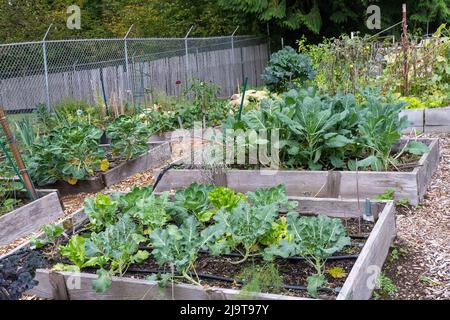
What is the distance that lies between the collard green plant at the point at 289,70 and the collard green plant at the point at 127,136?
4638 mm

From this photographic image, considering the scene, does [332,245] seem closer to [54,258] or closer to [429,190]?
[54,258]

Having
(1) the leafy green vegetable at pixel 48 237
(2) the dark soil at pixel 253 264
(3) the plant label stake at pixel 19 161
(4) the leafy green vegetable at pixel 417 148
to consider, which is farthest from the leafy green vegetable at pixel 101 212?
(4) the leafy green vegetable at pixel 417 148

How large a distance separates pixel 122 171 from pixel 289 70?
5.13 meters

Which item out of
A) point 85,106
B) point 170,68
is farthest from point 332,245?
point 170,68

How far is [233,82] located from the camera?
15.5m

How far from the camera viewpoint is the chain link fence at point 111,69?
1084 centimetres

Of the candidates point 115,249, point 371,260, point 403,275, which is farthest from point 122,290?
point 403,275

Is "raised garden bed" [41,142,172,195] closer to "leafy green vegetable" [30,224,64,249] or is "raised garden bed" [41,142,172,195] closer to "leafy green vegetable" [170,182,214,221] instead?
"leafy green vegetable" [30,224,64,249]

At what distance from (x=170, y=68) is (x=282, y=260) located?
32.7ft

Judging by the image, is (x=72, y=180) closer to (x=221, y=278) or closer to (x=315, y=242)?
(x=221, y=278)

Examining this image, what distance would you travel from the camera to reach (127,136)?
6148mm

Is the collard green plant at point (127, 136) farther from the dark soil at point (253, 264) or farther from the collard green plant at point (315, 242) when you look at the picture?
the collard green plant at point (315, 242)

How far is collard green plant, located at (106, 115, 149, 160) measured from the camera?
614cm

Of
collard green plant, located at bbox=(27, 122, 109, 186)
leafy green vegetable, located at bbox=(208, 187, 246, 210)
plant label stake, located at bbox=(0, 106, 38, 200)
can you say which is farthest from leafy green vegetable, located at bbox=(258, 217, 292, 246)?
collard green plant, located at bbox=(27, 122, 109, 186)
